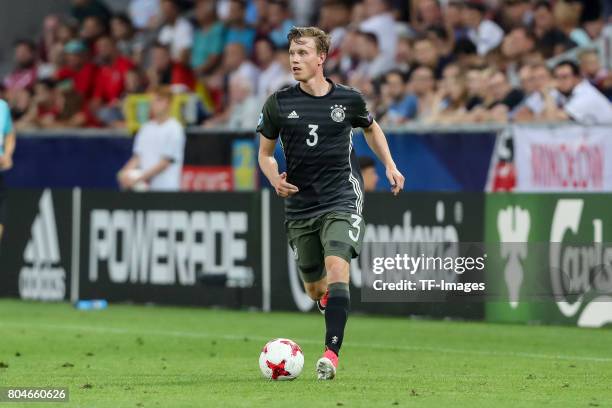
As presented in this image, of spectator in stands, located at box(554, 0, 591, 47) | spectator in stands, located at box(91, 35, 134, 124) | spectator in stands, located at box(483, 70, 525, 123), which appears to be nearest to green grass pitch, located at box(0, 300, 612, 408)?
spectator in stands, located at box(483, 70, 525, 123)

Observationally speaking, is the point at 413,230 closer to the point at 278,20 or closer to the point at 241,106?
the point at 241,106

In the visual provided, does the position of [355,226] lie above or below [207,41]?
below

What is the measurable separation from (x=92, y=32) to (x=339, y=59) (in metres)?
5.97

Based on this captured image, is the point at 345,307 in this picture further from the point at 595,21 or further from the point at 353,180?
the point at 595,21

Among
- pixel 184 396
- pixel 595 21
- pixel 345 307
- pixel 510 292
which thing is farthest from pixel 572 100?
pixel 184 396

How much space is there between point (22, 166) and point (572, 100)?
9129 millimetres

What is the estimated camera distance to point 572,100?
A: 56.9 ft

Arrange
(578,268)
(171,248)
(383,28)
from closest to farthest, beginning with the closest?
(578,268) → (171,248) → (383,28)

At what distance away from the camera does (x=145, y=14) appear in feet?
85.1

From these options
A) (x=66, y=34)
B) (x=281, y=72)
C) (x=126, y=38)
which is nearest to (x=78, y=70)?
(x=126, y=38)

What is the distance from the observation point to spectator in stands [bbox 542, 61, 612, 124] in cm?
1720

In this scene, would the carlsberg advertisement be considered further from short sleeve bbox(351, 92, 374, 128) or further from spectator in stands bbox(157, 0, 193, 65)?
spectator in stands bbox(157, 0, 193, 65)

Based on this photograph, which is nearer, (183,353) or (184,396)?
(184,396)

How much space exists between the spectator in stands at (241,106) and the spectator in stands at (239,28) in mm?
1369
